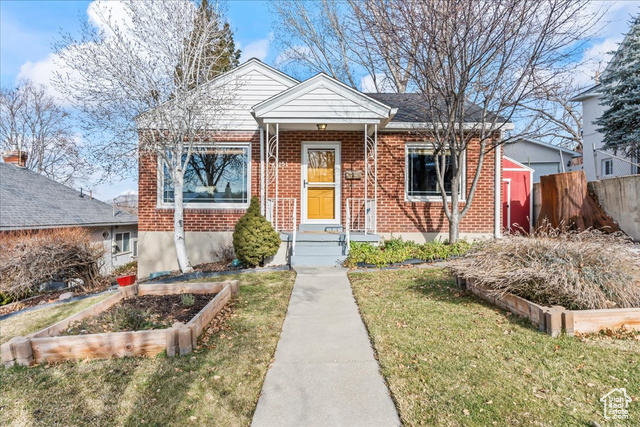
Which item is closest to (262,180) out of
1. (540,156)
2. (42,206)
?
(42,206)

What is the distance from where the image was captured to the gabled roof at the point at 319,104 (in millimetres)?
7953

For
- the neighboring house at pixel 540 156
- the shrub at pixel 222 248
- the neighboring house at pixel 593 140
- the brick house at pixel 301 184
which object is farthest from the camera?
the neighboring house at pixel 540 156

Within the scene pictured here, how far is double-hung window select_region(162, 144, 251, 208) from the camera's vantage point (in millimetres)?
9305

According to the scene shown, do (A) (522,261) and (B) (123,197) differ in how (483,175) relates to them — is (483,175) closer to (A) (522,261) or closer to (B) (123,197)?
(A) (522,261)

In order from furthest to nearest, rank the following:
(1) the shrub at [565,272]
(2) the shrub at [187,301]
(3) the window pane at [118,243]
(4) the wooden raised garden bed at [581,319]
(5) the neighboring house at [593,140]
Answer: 1. (3) the window pane at [118,243]
2. (5) the neighboring house at [593,140]
3. (2) the shrub at [187,301]
4. (1) the shrub at [565,272]
5. (4) the wooden raised garden bed at [581,319]

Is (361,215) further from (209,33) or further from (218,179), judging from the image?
(209,33)

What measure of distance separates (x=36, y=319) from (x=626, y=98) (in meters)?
16.0

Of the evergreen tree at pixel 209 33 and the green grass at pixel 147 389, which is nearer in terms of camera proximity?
the green grass at pixel 147 389

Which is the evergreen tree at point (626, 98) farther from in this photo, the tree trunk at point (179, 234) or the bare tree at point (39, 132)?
the bare tree at point (39, 132)

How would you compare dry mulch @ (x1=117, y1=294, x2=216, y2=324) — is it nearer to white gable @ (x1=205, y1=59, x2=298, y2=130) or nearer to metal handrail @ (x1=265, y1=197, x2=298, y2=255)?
metal handrail @ (x1=265, y1=197, x2=298, y2=255)

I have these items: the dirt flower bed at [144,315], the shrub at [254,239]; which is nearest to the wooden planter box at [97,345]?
the dirt flower bed at [144,315]

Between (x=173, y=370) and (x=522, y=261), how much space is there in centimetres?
415

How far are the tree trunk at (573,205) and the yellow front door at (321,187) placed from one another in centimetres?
552

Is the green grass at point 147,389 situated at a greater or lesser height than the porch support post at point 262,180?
lesser
